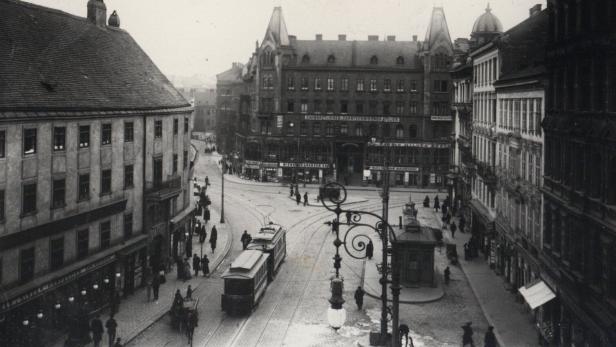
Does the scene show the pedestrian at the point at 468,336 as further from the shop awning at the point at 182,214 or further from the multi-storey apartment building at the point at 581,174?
the shop awning at the point at 182,214

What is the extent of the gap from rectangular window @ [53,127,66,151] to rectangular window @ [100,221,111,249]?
17.1 feet

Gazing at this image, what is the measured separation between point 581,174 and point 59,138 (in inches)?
863

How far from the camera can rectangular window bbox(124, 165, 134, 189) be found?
33316 mm

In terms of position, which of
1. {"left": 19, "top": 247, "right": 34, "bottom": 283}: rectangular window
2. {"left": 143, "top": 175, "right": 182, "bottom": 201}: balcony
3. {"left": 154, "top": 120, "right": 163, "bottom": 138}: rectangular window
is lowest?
{"left": 19, "top": 247, "right": 34, "bottom": 283}: rectangular window

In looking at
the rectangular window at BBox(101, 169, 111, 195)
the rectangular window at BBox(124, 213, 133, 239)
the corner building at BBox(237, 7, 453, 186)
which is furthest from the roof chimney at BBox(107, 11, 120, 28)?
the corner building at BBox(237, 7, 453, 186)

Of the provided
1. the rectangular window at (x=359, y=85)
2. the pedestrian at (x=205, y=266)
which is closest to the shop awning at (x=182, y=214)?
the pedestrian at (x=205, y=266)

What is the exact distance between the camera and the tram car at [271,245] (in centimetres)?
3522

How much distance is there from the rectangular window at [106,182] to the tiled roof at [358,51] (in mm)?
55708

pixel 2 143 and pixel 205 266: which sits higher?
pixel 2 143

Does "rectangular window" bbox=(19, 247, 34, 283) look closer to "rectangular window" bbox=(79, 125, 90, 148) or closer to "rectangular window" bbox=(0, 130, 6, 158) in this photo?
"rectangular window" bbox=(0, 130, 6, 158)

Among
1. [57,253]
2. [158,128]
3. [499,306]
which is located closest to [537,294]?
[499,306]

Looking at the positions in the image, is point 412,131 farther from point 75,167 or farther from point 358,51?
point 75,167

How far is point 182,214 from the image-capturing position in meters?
41.9

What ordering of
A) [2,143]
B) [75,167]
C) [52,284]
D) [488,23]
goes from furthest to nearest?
[488,23], [75,167], [52,284], [2,143]
